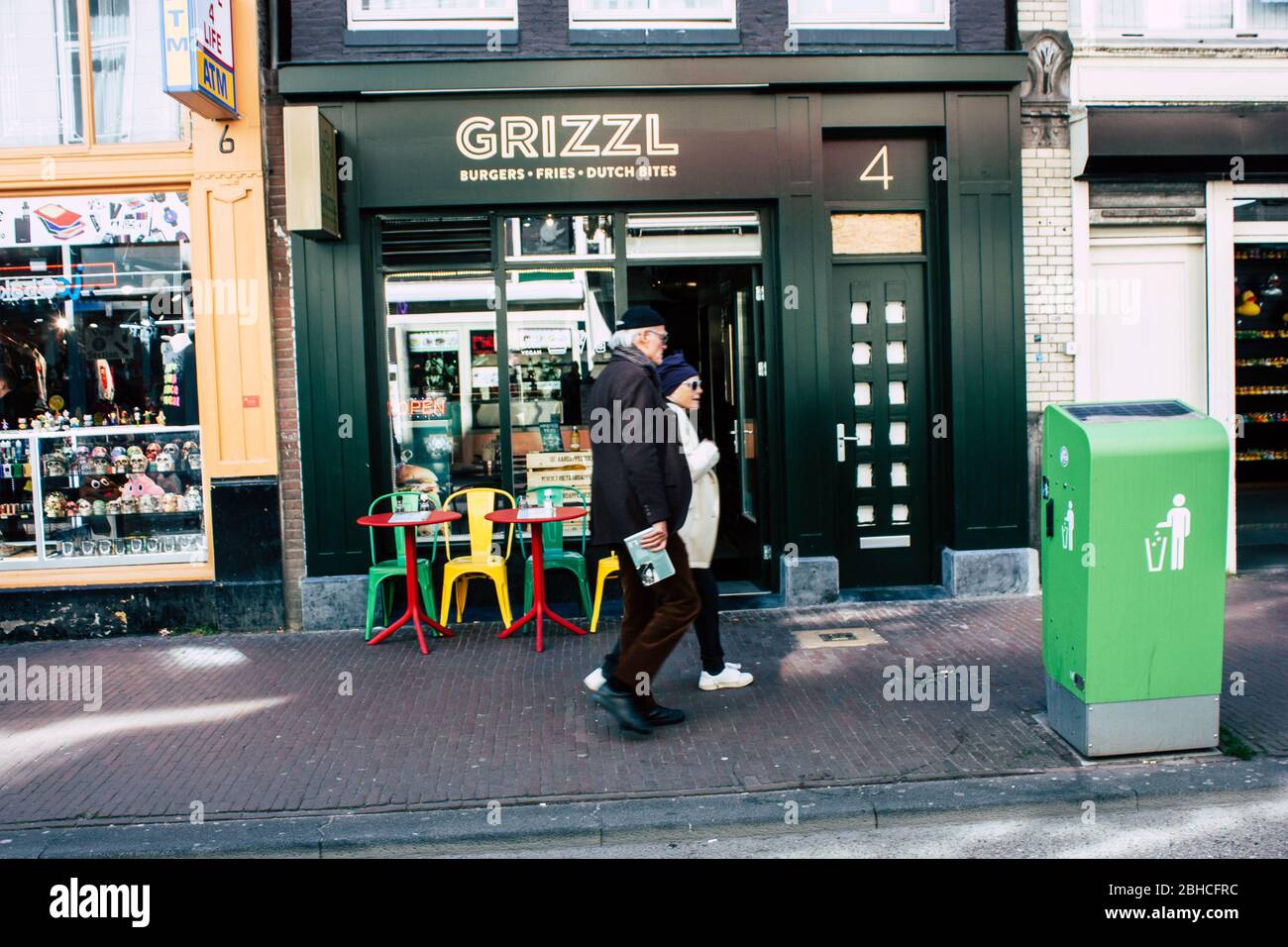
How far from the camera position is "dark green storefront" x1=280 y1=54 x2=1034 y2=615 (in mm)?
8023

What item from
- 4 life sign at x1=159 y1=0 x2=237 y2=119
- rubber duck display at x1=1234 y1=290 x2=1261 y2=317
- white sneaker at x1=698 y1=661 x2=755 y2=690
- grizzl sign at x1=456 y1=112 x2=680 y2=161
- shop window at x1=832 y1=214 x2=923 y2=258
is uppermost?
4 life sign at x1=159 y1=0 x2=237 y2=119

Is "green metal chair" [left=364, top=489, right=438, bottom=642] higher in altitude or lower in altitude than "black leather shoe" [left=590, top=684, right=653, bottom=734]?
higher

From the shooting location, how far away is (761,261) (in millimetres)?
8445

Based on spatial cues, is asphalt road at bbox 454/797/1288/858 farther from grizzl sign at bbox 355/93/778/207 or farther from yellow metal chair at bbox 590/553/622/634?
grizzl sign at bbox 355/93/778/207

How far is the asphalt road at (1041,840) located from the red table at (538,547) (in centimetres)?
295

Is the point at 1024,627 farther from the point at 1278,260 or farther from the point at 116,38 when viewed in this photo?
the point at 116,38

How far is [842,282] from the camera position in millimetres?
8500

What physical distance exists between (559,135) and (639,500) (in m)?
3.94

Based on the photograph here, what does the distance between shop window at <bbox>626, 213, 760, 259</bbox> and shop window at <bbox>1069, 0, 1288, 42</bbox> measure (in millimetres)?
3239

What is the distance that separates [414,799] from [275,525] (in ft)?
12.5

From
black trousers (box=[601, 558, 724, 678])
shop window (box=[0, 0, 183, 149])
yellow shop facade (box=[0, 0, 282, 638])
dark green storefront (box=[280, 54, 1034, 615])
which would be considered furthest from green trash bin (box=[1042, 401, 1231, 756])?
shop window (box=[0, 0, 183, 149])

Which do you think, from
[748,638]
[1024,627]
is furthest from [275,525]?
[1024,627]

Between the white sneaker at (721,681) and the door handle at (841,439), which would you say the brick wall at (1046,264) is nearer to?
the door handle at (841,439)

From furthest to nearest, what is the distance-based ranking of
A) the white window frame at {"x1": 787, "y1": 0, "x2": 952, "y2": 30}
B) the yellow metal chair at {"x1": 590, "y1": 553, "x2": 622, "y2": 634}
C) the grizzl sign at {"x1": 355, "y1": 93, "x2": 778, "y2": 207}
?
1. the white window frame at {"x1": 787, "y1": 0, "x2": 952, "y2": 30}
2. the grizzl sign at {"x1": 355, "y1": 93, "x2": 778, "y2": 207}
3. the yellow metal chair at {"x1": 590, "y1": 553, "x2": 622, "y2": 634}
